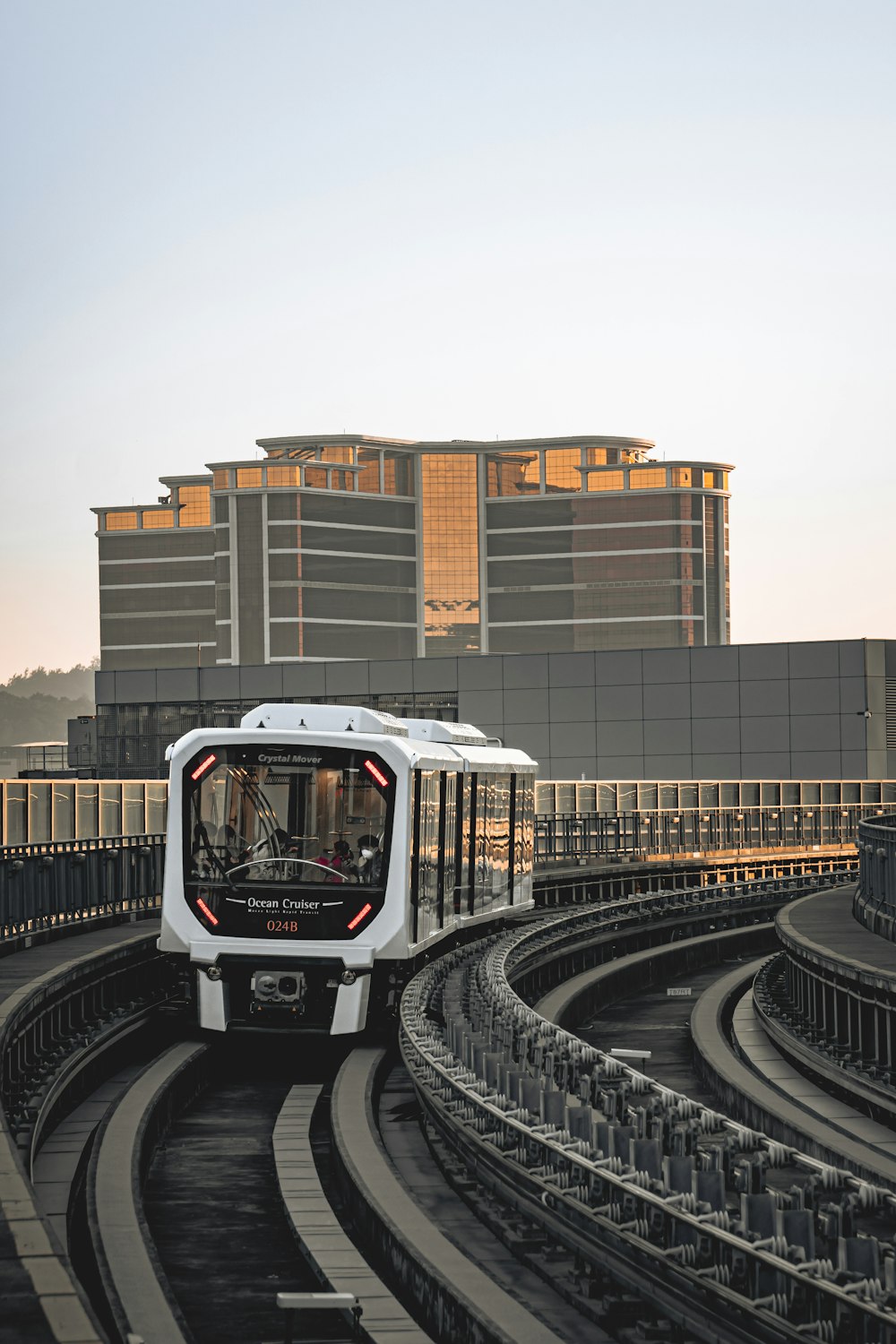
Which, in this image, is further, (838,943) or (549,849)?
(549,849)

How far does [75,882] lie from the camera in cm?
2394

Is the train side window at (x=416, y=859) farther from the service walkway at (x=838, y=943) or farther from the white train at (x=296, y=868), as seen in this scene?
the service walkway at (x=838, y=943)

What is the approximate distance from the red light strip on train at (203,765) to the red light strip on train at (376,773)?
1.44m

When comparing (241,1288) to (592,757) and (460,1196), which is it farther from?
(592,757)

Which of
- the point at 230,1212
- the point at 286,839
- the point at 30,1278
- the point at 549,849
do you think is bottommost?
the point at 230,1212

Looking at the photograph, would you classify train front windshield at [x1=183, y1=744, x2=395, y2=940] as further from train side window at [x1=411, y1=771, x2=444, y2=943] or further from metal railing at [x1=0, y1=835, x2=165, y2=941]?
metal railing at [x1=0, y1=835, x2=165, y2=941]

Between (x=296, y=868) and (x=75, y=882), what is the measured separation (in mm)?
5993

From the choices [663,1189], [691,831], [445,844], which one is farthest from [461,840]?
[691,831]

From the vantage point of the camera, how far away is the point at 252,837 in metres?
18.9

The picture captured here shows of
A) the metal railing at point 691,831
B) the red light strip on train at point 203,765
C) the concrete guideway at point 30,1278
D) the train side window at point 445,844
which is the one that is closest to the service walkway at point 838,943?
the train side window at point 445,844

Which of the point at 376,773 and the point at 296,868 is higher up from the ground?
the point at 376,773

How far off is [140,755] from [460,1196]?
105 m

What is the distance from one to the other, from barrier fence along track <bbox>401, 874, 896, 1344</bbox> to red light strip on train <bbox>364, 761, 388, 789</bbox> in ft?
11.7

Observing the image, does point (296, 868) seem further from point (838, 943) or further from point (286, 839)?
point (838, 943)
